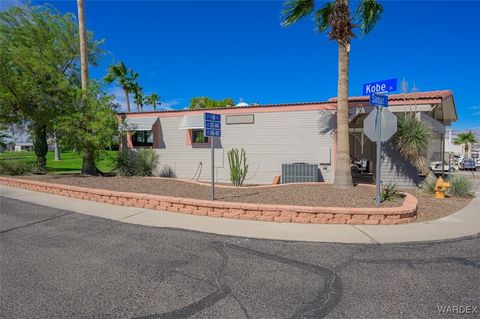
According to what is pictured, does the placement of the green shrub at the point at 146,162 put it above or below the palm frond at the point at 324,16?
below

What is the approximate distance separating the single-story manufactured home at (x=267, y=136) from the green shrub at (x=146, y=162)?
59cm

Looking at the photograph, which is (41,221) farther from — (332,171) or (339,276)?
(332,171)

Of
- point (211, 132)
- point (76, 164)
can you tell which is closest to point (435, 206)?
point (211, 132)

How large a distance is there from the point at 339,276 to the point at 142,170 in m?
11.3

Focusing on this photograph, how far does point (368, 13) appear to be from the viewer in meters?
9.13

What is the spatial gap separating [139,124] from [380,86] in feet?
36.9

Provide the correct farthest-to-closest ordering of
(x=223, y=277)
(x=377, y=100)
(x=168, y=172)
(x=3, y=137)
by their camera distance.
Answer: (x=3, y=137) → (x=168, y=172) → (x=377, y=100) → (x=223, y=277)

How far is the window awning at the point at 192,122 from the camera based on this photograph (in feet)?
42.8

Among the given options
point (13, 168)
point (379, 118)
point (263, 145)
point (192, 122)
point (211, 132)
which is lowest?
point (13, 168)

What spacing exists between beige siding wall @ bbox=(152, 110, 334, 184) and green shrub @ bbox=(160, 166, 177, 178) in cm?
17

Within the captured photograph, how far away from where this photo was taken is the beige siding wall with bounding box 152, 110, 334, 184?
1185 centimetres

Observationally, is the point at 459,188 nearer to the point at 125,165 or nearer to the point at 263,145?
the point at 263,145

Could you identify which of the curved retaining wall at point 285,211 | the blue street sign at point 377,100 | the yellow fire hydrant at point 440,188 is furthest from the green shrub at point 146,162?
the yellow fire hydrant at point 440,188

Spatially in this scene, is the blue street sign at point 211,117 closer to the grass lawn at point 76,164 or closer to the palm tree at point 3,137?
the grass lawn at point 76,164
